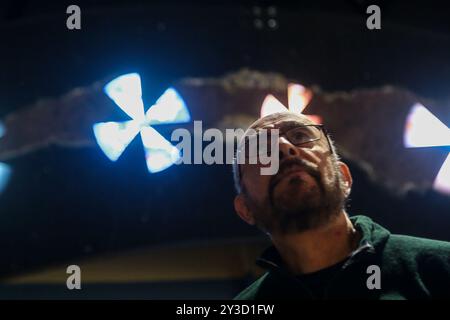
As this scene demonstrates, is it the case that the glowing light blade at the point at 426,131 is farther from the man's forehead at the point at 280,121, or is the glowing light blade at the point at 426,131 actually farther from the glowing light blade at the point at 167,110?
the glowing light blade at the point at 167,110

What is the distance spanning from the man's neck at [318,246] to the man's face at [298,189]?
12 millimetres

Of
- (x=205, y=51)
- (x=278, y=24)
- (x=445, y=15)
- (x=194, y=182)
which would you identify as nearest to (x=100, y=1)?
(x=205, y=51)

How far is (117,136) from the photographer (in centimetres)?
117

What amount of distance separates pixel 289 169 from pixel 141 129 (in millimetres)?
427

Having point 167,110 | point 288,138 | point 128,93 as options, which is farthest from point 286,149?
point 128,93

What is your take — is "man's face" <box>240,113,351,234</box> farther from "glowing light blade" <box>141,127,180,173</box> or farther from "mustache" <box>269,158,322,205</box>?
"glowing light blade" <box>141,127,180,173</box>

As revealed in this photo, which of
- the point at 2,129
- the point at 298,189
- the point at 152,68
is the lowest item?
the point at 298,189

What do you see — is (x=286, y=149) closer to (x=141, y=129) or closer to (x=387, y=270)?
(x=387, y=270)

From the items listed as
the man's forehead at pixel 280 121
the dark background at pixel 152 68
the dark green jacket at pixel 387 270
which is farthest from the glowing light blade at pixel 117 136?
the dark green jacket at pixel 387 270

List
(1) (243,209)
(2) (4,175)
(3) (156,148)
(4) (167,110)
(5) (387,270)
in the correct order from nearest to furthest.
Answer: (5) (387,270) < (1) (243,209) < (3) (156,148) < (4) (167,110) < (2) (4,175)

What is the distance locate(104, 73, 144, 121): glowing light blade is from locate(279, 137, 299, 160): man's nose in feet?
1.38

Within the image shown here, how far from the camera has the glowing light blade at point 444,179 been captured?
3.96ft

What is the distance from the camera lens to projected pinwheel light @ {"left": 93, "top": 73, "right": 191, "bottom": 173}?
1.15m

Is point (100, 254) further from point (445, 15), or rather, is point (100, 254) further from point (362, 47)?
point (445, 15)
